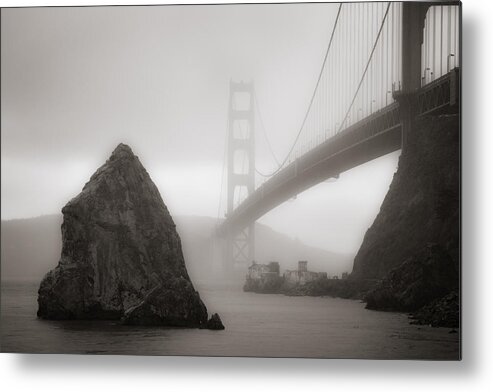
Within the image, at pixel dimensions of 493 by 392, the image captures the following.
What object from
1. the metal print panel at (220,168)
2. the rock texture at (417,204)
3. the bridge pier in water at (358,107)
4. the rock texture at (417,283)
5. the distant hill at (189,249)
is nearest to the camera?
the rock texture at (417,283)

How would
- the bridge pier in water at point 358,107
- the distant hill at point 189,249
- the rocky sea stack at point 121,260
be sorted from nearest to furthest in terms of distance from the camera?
the bridge pier in water at point 358,107 < the distant hill at point 189,249 < the rocky sea stack at point 121,260

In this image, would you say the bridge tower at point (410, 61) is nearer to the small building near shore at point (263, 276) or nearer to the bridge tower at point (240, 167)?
the bridge tower at point (240, 167)

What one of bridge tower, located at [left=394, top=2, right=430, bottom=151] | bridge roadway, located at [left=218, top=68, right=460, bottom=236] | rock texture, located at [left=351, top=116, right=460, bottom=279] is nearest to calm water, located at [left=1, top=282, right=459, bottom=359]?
rock texture, located at [left=351, top=116, right=460, bottom=279]

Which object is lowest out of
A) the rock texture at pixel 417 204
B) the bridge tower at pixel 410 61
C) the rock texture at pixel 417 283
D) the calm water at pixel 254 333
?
the calm water at pixel 254 333

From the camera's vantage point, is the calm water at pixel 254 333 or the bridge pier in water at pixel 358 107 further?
the bridge pier in water at pixel 358 107

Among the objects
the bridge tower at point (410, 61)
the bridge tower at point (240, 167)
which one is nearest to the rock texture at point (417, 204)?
the bridge tower at point (410, 61)

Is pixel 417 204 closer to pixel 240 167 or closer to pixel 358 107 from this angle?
pixel 358 107

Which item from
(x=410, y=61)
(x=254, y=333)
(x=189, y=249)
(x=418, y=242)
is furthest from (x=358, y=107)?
(x=254, y=333)

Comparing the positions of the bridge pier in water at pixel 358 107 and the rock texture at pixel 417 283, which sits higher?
the bridge pier in water at pixel 358 107

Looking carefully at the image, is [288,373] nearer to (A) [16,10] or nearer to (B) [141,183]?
(B) [141,183]
